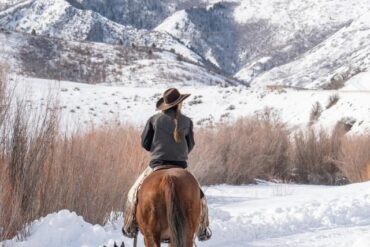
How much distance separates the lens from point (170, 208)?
18.0 ft

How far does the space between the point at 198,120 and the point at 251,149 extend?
1256 cm

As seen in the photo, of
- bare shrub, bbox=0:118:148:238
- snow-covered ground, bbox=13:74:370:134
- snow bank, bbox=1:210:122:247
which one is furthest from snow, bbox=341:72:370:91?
snow bank, bbox=1:210:122:247

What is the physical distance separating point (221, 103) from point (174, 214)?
27.9 metres

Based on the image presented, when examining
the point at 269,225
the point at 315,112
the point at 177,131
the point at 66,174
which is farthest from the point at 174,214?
the point at 315,112

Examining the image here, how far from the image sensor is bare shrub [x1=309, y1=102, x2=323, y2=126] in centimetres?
2798

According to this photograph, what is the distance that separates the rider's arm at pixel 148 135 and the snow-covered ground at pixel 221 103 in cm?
1909

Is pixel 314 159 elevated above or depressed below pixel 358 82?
below

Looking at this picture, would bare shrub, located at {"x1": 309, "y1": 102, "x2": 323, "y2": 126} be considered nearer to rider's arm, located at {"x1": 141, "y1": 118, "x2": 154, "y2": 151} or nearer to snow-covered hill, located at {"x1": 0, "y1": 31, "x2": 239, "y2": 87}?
rider's arm, located at {"x1": 141, "y1": 118, "x2": 154, "y2": 151}

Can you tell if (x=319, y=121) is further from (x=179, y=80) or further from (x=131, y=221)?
(x=179, y=80)

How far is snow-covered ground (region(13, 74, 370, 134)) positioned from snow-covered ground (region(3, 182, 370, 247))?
13663 mm

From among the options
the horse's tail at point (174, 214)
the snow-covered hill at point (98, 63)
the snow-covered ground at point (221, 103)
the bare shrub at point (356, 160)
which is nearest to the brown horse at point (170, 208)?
the horse's tail at point (174, 214)

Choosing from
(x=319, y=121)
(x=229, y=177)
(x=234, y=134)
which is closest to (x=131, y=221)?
(x=229, y=177)

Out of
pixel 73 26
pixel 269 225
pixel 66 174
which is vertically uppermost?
pixel 73 26

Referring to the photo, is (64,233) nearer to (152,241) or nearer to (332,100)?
(152,241)
